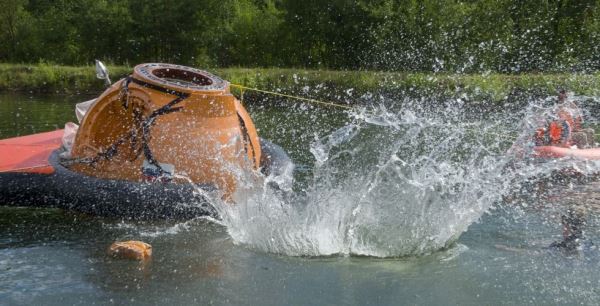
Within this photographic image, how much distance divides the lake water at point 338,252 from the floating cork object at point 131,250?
101mm

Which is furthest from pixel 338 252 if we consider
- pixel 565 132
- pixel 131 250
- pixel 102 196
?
pixel 565 132

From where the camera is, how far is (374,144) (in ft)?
48.7

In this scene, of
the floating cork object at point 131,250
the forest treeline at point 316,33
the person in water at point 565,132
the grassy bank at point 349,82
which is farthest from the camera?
the forest treeline at point 316,33

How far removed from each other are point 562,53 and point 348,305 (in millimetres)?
24719

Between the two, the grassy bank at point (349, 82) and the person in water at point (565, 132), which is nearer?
the person in water at point (565, 132)

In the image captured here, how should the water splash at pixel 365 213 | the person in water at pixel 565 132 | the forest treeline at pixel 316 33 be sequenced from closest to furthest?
the water splash at pixel 365 213 → the person in water at pixel 565 132 → the forest treeline at pixel 316 33

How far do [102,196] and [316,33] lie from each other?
27.7 m

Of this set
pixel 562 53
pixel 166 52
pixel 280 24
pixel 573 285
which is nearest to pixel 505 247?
pixel 573 285

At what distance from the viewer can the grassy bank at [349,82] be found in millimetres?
21234

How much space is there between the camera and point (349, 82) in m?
24.8

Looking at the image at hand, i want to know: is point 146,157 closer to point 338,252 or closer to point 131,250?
point 131,250

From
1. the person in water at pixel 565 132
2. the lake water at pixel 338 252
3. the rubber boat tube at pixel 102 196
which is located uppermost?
the person in water at pixel 565 132

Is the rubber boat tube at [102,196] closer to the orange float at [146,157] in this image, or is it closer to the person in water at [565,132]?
the orange float at [146,157]

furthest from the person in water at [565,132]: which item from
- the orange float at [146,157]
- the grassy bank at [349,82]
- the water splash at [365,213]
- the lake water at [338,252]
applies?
the grassy bank at [349,82]
